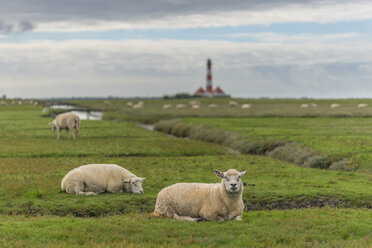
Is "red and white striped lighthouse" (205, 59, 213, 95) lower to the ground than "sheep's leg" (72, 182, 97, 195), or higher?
higher

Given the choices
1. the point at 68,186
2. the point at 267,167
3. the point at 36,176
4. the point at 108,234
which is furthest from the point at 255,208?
the point at 36,176

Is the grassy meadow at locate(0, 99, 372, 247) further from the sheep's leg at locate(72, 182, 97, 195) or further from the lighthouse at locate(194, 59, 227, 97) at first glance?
the lighthouse at locate(194, 59, 227, 97)

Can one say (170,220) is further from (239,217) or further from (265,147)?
(265,147)

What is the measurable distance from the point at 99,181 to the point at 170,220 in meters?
5.54

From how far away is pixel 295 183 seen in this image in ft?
69.4

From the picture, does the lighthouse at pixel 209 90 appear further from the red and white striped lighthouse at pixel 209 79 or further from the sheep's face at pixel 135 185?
the sheep's face at pixel 135 185

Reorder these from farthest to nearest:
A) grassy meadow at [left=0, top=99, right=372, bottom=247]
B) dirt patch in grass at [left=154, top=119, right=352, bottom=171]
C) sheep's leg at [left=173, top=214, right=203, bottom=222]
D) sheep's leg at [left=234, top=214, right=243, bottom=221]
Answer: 1. dirt patch in grass at [left=154, top=119, right=352, bottom=171]
2. sheep's leg at [left=173, top=214, right=203, bottom=222]
3. sheep's leg at [left=234, top=214, right=243, bottom=221]
4. grassy meadow at [left=0, top=99, right=372, bottom=247]

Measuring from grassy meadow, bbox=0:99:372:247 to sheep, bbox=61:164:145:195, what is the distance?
476mm

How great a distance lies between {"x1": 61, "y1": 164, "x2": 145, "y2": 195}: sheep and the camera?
1869 cm

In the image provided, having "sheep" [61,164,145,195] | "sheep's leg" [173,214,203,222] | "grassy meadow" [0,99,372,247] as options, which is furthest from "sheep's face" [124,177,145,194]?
"sheep's leg" [173,214,203,222]

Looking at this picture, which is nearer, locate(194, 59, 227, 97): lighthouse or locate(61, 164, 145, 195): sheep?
locate(61, 164, 145, 195): sheep

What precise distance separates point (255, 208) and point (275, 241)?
5346 mm

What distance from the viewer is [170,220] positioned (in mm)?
14328

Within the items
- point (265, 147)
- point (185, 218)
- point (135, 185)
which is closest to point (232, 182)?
point (185, 218)
